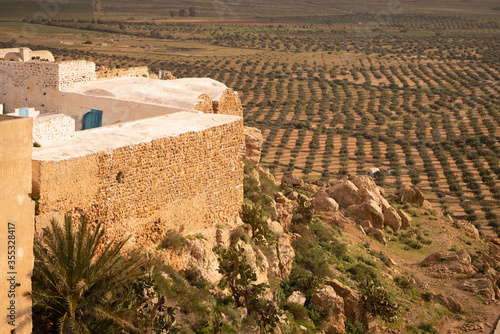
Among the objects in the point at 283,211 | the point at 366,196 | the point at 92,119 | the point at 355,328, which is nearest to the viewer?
the point at 355,328

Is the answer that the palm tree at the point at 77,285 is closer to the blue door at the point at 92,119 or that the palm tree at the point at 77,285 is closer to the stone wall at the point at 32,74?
the blue door at the point at 92,119

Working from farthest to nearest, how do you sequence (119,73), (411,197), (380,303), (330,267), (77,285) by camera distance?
1. (411,197)
2. (119,73)
3. (330,267)
4. (380,303)
5. (77,285)

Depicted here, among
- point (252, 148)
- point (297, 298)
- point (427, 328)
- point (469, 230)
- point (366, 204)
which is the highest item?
point (252, 148)

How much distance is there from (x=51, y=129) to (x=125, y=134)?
1.56 metres

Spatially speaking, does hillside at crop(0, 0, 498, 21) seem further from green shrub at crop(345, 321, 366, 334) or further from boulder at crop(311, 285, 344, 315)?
green shrub at crop(345, 321, 366, 334)

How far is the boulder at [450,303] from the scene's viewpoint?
21812mm

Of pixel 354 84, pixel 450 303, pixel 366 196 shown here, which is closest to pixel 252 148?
pixel 366 196

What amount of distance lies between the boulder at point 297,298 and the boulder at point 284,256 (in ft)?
1.86

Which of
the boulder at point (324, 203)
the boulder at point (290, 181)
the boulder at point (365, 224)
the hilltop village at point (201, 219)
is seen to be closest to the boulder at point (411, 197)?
the hilltop village at point (201, 219)

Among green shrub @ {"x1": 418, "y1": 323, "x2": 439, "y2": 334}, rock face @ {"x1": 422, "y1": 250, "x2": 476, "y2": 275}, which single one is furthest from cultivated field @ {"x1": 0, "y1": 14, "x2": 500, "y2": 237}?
green shrub @ {"x1": 418, "y1": 323, "x2": 439, "y2": 334}

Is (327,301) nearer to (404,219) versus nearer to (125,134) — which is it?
(125,134)

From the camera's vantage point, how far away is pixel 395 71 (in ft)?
266

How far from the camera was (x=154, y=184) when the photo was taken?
14250mm

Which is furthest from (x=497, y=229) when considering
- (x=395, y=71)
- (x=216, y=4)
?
(x=216, y=4)
